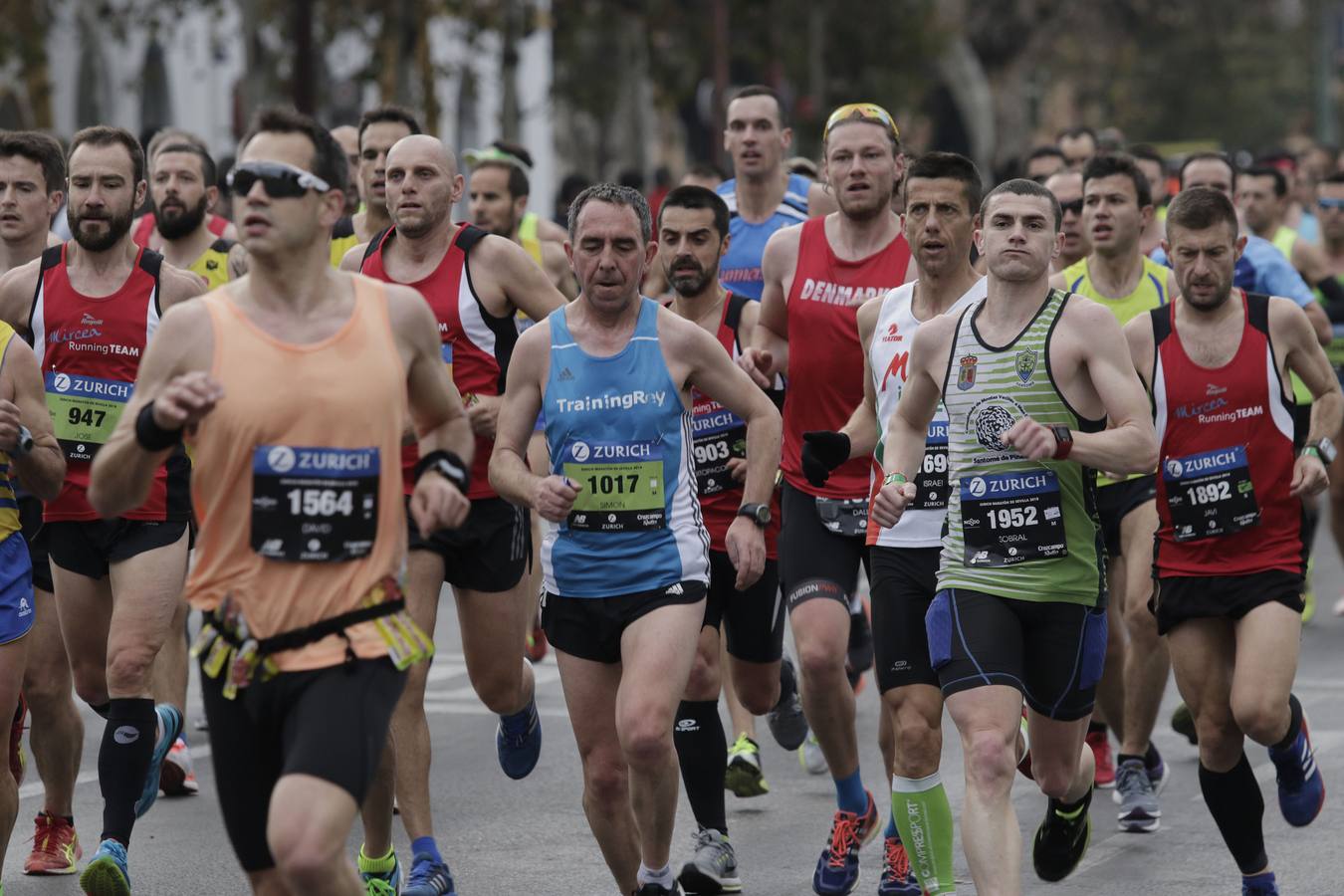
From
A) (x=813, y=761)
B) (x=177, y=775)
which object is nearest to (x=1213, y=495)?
(x=813, y=761)

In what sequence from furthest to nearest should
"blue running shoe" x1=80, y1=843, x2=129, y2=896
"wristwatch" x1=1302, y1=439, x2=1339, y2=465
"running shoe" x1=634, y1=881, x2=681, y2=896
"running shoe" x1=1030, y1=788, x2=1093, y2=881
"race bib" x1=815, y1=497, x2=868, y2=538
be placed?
"race bib" x1=815, y1=497, x2=868, y2=538 < "wristwatch" x1=1302, y1=439, x2=1339, y2=465 < "running shoe" x1=1030, y1=788, x2=1093, y2=881 < "blue running shoe" x1=80, y1=843, x2=129, y2=896 < "running shoe" x1=634, y1=881, x2=681, y2=896

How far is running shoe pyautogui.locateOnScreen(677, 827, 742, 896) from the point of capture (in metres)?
7.49

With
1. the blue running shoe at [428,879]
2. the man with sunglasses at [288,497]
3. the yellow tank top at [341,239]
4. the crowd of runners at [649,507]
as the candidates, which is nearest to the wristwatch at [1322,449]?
the crowd of runners at [649,507]

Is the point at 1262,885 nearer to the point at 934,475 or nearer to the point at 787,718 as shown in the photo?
the point at 934,475

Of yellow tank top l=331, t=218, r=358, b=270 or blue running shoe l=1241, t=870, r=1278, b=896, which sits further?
yellow tank top l=331, t=218, r=358, b=270

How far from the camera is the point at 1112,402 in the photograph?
6504 millimetres

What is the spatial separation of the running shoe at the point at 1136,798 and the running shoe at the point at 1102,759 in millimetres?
479

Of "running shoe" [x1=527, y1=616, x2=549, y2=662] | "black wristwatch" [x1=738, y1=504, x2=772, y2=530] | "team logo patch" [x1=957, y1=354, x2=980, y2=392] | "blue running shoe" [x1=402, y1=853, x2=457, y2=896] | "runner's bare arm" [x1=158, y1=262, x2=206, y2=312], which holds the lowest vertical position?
"running shoe" [x1=527, y1=616, x2=549, y2=662]

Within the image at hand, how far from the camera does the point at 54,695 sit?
25.6ft

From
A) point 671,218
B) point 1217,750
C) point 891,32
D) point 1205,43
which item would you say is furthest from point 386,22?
point 1205,43

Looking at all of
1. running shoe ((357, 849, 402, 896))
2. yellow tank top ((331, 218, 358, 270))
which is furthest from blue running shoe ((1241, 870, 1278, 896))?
yellow tank top ((331, 218, 358, 270))

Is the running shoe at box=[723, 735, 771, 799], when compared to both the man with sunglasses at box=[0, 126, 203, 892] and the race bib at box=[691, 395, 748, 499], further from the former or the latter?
the man with sunglasses at box=[0, 126, 203, 892]

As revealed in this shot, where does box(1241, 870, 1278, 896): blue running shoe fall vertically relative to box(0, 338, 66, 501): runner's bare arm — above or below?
below

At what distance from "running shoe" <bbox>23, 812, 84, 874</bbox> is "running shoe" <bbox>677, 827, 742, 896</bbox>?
2040 mm
